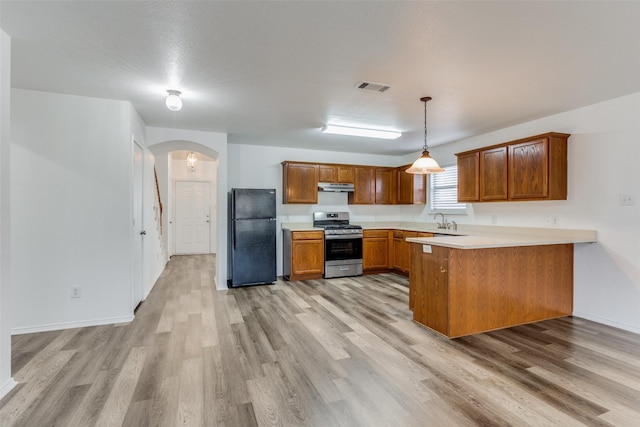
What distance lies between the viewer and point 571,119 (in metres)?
3.73

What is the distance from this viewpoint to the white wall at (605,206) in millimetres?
3242

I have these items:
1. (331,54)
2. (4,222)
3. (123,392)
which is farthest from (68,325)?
(331,54)

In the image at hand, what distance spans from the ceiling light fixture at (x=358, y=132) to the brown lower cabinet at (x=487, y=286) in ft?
5.81

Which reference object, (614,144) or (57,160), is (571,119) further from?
(57,160)

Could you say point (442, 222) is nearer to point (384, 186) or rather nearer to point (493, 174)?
point (384, 186)

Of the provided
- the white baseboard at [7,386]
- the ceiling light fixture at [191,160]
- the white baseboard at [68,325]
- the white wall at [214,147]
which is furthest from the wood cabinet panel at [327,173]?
the white baseboard at [7,386]

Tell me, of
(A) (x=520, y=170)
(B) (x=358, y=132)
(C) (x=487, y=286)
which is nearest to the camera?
(C) (x=487, y=286)

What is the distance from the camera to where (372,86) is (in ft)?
9.84

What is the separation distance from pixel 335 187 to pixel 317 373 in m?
3.93

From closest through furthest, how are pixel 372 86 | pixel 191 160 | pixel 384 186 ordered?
pixel 372 86 → pixel 384 186 → pixel 191 160

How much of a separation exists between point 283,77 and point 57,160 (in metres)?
2.51

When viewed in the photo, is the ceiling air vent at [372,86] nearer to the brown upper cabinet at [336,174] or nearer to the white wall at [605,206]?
the white wall at [605,206]

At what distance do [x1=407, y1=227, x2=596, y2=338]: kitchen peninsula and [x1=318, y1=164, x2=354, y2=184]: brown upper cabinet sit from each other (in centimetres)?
265

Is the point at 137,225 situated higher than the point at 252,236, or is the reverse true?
the point at 137,225
